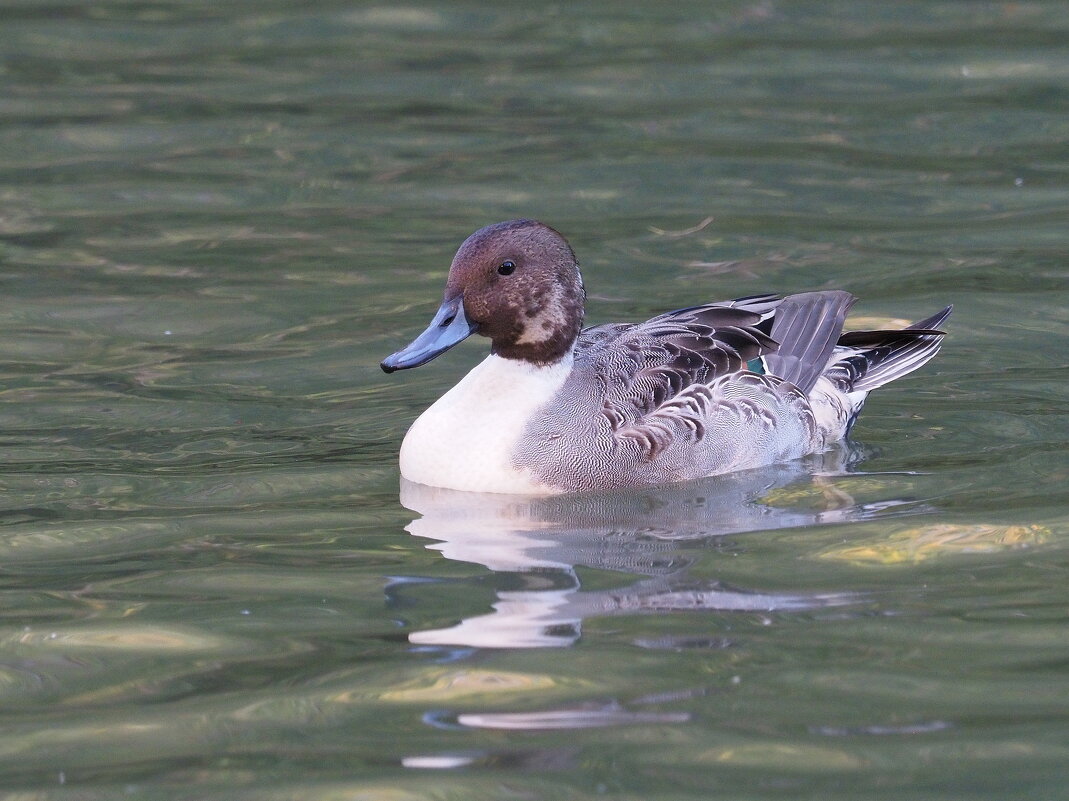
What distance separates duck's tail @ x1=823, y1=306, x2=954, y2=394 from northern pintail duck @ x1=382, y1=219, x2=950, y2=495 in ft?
0.99

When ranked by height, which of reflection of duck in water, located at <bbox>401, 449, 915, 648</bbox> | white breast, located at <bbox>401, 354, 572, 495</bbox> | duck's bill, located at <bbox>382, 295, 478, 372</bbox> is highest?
duck's bill, located at <bbox>382, 295, 478, 372</bbox>

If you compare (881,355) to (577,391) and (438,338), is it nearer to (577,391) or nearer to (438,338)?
(577,391)

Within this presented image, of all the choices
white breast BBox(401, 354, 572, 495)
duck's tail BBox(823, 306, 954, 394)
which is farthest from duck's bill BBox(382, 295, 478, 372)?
duck's tail BBox(823, 306, 954, 394)

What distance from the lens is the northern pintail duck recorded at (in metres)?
7.37

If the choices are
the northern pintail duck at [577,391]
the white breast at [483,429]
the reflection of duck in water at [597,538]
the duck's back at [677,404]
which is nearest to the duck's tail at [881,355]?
the duck's back at [677,404]

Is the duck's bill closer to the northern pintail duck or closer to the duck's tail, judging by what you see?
the northern pintail duck

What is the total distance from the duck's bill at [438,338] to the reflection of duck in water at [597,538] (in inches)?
22.0

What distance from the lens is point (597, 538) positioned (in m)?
6.84

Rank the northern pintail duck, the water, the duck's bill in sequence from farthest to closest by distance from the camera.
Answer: the northern pintail duck < the duck's bill < the water

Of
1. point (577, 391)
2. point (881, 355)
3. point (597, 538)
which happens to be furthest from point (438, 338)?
point (881, 355)

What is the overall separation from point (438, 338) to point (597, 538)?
3.46 feet

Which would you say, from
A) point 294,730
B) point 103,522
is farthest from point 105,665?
point 103,522

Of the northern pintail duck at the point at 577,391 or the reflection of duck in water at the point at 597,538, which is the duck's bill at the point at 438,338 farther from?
the reflection of duck in water at the point at 597,538

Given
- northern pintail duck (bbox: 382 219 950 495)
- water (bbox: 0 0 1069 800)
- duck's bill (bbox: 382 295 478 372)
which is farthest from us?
northern pintail duck (bbox: 382 219 950 495)
